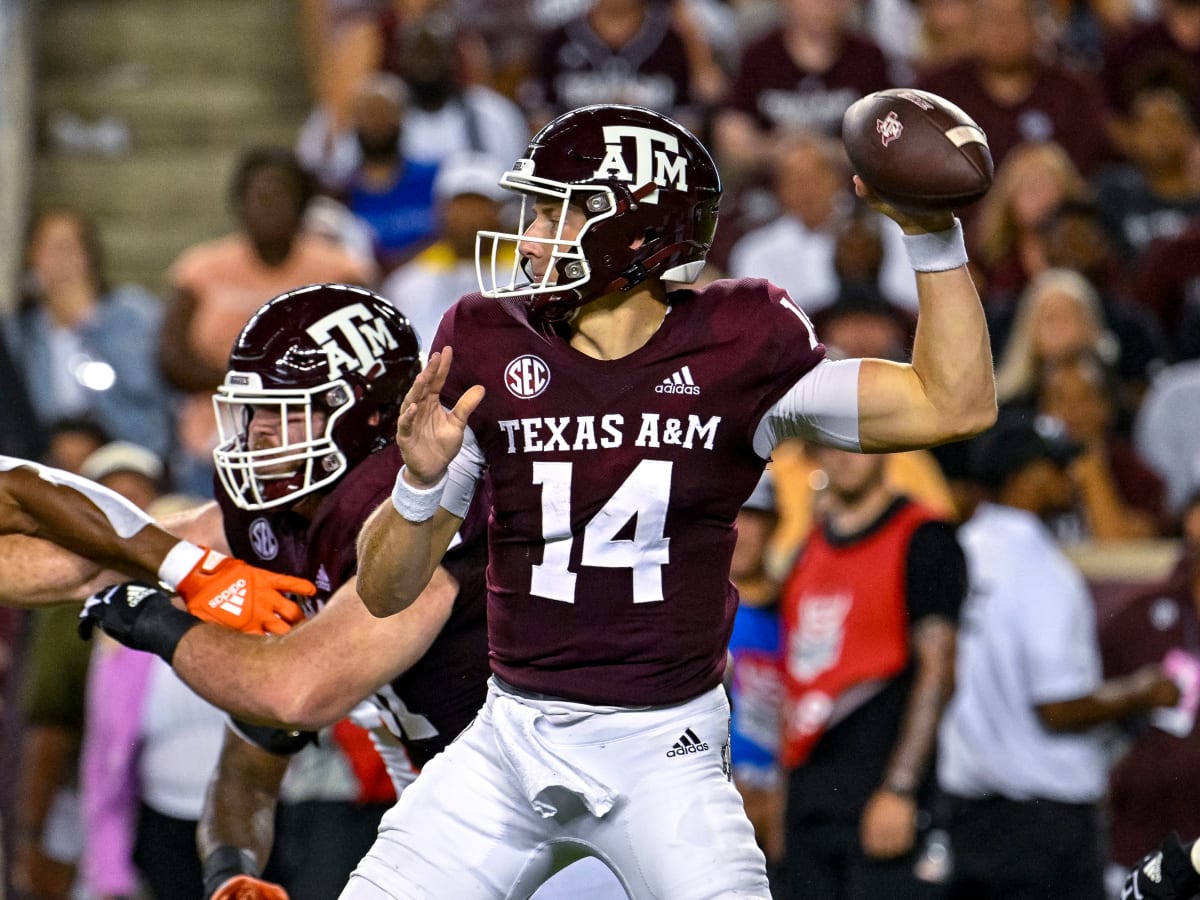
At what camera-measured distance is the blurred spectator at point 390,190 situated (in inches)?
359

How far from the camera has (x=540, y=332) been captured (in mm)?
3918

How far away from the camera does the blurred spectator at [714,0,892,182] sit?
30.7 ft

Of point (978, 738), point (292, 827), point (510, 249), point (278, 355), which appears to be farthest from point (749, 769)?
point (278, 355)

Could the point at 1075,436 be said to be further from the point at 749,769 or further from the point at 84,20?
the point at 84,20

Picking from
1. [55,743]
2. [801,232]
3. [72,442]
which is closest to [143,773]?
[55,743]

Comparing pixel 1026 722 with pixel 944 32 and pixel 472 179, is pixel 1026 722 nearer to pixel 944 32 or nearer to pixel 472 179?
pixel 472 179

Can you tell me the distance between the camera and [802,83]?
942cm

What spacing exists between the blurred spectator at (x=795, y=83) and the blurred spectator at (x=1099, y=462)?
2084mm

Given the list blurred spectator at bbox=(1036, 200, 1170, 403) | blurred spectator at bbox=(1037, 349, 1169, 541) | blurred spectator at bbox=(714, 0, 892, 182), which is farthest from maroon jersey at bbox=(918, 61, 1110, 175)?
blurred spectator at bbox=(1037, 349, 1169, 541)

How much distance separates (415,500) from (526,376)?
314mm

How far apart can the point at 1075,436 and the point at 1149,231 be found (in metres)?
1.77

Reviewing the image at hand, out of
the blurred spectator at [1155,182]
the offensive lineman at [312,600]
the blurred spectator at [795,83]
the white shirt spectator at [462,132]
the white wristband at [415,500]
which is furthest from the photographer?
the blurred spectator at [795,83]

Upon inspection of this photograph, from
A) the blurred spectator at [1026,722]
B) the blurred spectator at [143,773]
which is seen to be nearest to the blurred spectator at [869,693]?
the blurred spectator at [1026,722]

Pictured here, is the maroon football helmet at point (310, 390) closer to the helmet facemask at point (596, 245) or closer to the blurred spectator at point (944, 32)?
the helmet facemask at point (596, 245)
